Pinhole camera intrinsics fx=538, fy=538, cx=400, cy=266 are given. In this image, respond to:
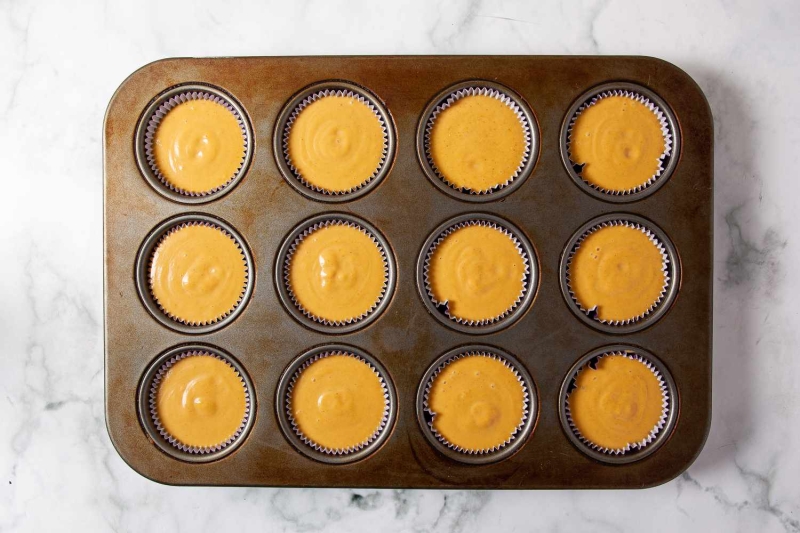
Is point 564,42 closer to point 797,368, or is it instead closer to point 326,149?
point 326,149

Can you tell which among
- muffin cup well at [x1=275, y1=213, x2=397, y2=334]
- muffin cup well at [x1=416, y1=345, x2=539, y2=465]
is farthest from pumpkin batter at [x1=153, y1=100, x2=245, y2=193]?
muffin cup well at [x1=416, y1=345, x2=539, y2=465]

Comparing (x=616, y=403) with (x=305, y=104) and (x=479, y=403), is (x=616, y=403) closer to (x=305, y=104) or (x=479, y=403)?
(x=479, y=403)

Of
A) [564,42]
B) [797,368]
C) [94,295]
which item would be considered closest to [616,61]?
[564,42]

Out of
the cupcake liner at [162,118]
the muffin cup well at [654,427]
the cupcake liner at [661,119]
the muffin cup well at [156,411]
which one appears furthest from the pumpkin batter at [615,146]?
the muffin cup well at [156,411]

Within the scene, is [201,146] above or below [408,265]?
above

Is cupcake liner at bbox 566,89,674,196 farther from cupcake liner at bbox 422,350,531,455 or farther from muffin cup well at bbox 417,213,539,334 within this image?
cupcake liner at bbox 422,350,531,455

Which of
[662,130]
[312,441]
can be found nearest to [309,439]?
[312,441]
